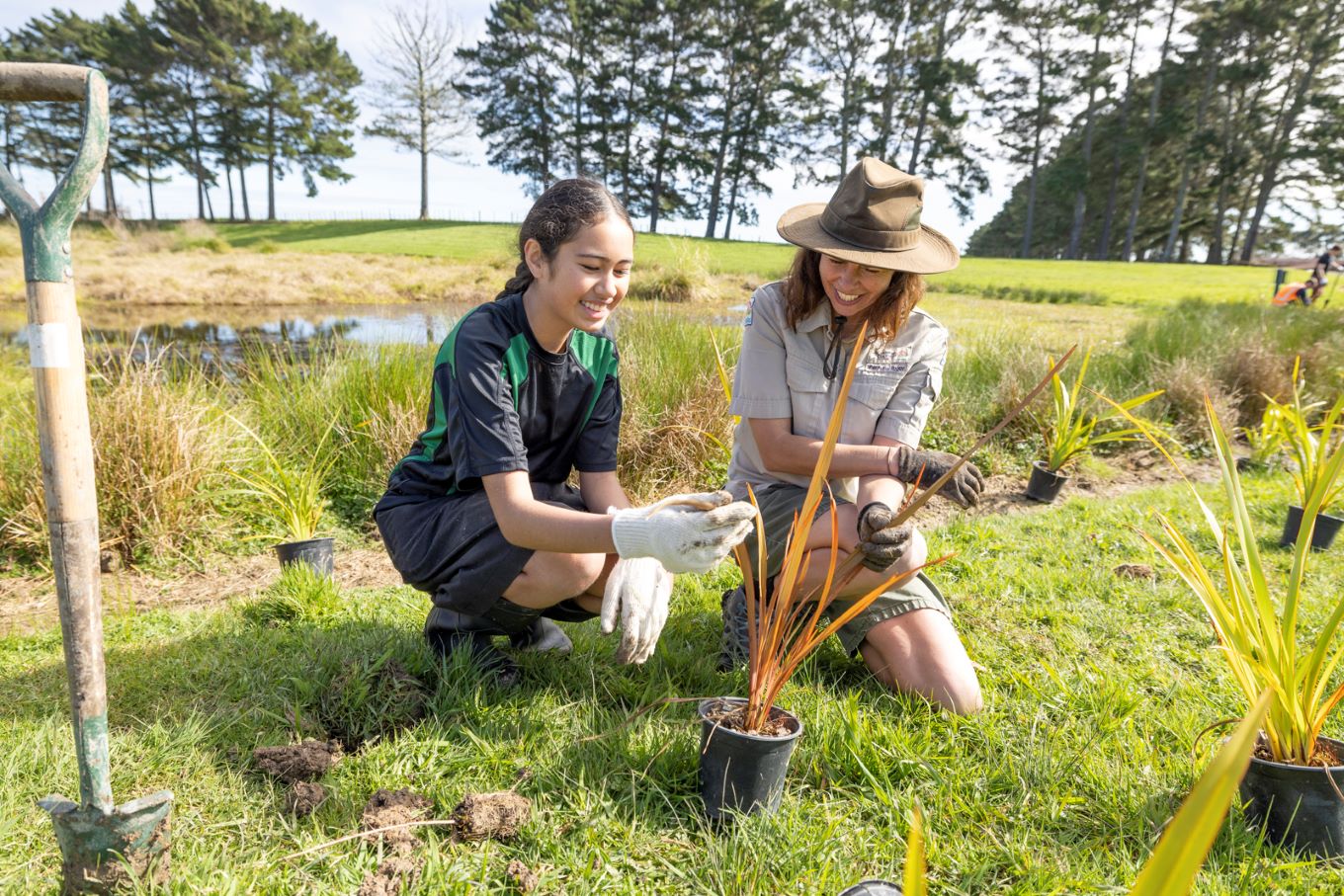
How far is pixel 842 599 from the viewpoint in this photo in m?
2.48

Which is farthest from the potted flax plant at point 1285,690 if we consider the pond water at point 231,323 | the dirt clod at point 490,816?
the pond water at point 231,323

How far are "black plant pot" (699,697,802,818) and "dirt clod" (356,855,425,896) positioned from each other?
63 cm

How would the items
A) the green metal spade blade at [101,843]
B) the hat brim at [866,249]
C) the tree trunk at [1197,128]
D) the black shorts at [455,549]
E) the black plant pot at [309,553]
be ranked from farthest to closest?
1. the tree trunk at [1197,128]
2. the black plant pot at [309,553]
3. the hat brim at [866,249]
4. the black shorts at [455,549]
5. the green metal spade blade at [101,843]

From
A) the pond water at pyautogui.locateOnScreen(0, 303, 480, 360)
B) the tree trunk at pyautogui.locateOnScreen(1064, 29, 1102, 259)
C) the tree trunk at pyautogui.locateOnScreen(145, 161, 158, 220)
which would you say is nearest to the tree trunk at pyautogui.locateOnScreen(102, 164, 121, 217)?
the tree trunk at pyautogui.locateOnScreen(145, 161, 158, 220)

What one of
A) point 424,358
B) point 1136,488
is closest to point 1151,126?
point 1136,488

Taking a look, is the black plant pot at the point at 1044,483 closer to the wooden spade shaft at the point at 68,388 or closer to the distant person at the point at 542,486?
the distant person at the point at 542,486

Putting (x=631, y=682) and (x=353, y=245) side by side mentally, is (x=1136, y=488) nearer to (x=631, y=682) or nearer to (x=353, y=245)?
(x=631, y=682)

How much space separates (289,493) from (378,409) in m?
1.20

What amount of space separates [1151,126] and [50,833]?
4006 cm

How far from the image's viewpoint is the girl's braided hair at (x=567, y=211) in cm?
195

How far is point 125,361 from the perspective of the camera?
3748 mm

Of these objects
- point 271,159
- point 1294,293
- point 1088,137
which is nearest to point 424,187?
point 271,159

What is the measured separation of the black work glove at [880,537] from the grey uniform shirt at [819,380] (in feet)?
1.71

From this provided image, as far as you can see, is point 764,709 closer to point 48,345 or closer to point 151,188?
point 48,345
